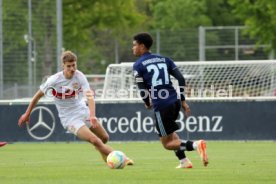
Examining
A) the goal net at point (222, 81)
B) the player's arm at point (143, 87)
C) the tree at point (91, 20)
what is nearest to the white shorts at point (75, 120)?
the player's arm at point (143, 87)

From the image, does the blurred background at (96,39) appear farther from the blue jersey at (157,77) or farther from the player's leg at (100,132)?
the blue jersey at (157,77)

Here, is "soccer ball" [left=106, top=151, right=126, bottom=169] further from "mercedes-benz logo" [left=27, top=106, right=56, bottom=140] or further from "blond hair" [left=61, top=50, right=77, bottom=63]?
"mercedes-benz logo" [left=27, top=106, right=56, bottom=140]

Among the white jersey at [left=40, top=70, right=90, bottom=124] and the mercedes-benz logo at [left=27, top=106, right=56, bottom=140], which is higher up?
the white jersey at [left=40, top=70, right=90, bottom=124]

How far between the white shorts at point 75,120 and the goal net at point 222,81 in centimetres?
1311

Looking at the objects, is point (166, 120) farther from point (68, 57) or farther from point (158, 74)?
point (68, 57)

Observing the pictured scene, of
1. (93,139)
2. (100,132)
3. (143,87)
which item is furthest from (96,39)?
(143,87)

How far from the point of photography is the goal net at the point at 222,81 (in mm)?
29953

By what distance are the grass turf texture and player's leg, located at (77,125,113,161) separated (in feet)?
0.94

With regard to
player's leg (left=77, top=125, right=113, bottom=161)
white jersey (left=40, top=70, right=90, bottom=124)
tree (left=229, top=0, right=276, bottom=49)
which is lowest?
player's leg (left=77, top=125, right=113, bottom=161)

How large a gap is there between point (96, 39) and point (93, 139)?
43628mm

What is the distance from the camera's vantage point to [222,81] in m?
30.7

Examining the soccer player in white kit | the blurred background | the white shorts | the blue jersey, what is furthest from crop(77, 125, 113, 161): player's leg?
the blurred background

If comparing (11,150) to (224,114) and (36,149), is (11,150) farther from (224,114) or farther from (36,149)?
(224,114)

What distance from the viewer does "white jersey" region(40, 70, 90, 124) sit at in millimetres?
16250
